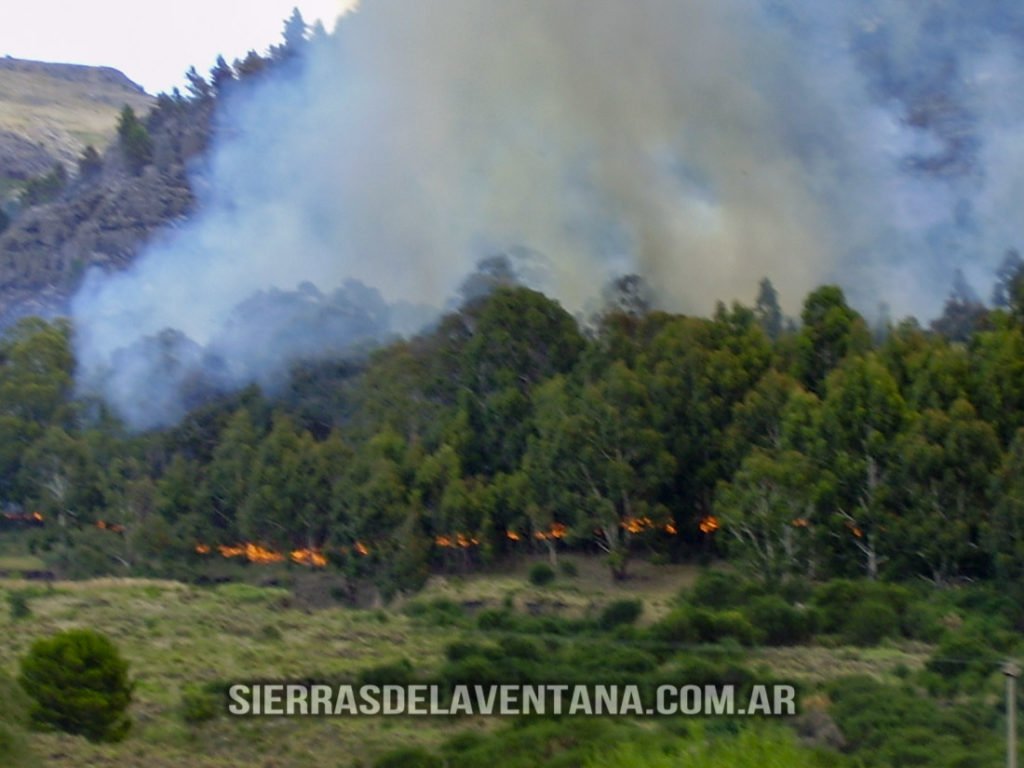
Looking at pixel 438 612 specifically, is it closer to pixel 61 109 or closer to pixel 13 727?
pixel 13 727

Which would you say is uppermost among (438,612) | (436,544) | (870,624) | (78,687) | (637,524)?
(637,524)

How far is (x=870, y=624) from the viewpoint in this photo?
17500mm

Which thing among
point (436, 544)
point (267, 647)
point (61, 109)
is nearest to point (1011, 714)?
point (267, 647)

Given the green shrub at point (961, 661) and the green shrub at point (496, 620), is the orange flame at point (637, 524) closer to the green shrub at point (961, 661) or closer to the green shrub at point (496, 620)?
the green shrub at point (496, 620)

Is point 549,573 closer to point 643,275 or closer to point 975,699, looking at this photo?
point 975,699

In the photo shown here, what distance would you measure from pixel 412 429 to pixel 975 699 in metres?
12.4

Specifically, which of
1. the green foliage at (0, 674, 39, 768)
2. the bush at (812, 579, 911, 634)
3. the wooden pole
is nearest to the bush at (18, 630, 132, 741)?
the green foliage at (0, 674, 39, 768)

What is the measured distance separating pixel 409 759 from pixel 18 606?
7.08 metres

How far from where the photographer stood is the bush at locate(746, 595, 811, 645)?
1681cm

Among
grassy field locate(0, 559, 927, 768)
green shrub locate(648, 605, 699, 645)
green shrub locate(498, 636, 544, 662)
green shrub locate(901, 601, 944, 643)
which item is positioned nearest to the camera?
grassy field locate(0, 559, 927, 768)

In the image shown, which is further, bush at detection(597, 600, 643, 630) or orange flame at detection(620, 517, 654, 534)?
orange flame at detection(620, 517, 654, 534)

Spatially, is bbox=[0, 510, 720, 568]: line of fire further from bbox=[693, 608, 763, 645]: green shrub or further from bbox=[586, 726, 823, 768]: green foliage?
bbox=[586, 726, 823, 768]: green foliage

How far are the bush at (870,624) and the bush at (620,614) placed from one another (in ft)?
7.75

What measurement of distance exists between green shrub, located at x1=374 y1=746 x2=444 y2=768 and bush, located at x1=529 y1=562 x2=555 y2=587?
7.79m
